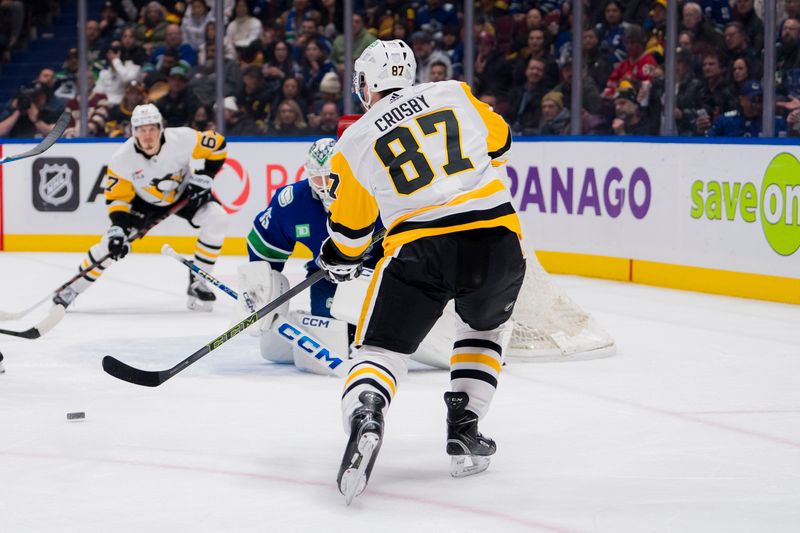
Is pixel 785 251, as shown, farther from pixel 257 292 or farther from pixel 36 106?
pixel 36 106

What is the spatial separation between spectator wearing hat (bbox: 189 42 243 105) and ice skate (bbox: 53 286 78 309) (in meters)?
3.22

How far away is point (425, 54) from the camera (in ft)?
27.6

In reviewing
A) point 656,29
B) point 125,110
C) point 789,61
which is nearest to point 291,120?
point 125,110

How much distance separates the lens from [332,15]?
339 inches

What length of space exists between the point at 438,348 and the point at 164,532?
2009mm

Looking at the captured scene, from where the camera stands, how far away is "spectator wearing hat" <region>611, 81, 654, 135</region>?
7.27 m

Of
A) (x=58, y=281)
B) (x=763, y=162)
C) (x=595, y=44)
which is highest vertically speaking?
(x=595, y=44)

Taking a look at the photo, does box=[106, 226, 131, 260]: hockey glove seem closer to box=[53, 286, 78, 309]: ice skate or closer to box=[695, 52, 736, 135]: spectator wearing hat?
box=[53, 286, 78, 309]: ice skate

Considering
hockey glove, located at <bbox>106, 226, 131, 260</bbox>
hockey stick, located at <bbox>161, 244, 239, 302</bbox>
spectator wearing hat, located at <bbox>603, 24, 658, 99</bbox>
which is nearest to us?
hockey stick, located at <bbox>161, 244, 239, 302</bbox>

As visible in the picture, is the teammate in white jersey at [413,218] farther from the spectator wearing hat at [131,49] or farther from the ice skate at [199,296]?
the spectator wearing hat at [131,49]

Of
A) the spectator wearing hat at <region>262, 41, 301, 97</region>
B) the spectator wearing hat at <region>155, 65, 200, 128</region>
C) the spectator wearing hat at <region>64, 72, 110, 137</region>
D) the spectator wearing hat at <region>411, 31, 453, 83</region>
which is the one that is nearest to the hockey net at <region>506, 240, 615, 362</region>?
the spectator wearing hat at <region>411, 31, 453, 83</region>

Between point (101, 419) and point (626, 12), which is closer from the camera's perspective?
point (101, 419)

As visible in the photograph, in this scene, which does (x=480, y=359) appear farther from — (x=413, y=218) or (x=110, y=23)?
(x=110, y=23)

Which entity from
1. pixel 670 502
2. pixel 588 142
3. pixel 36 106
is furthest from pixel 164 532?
pixel 36 106
